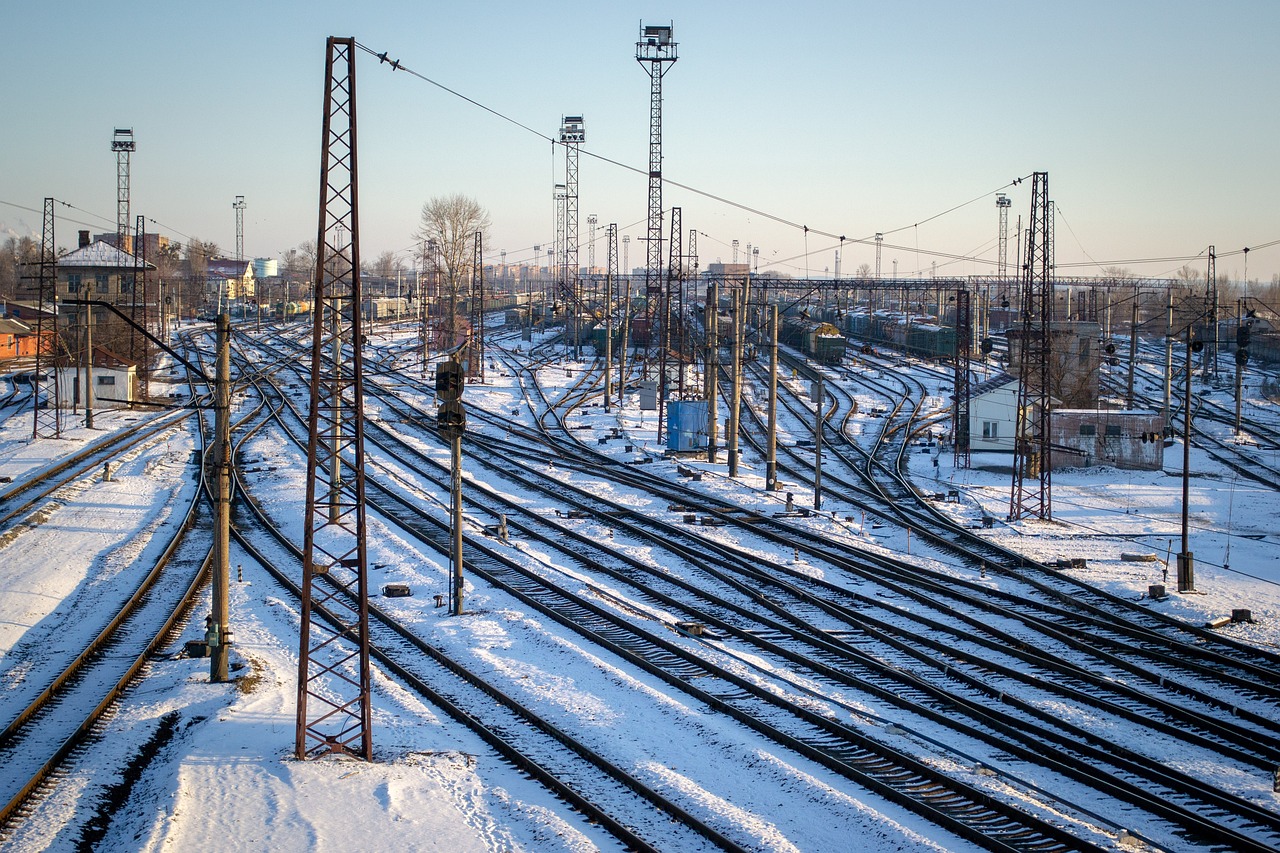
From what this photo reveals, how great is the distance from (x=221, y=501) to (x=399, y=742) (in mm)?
3364

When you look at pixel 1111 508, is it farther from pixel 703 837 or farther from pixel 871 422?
pixel 703 837

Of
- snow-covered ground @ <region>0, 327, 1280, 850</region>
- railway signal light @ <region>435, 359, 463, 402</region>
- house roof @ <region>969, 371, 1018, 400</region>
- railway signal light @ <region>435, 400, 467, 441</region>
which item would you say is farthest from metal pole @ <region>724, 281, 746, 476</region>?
railway signal light @ <region>435, 359, 463, 402</region>

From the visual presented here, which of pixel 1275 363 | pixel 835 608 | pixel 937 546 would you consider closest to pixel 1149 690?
pixel 835 608

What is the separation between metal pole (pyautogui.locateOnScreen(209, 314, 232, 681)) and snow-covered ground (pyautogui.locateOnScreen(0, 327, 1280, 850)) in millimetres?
397

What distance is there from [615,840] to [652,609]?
7.08 metres

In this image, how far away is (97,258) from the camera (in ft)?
197

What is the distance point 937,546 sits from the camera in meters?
20.9

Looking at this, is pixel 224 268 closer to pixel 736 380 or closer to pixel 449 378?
pixel 736 380

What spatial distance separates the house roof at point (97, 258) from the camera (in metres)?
59.5

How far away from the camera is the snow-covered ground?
884cm

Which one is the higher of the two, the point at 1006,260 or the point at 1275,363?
the point at 1006,260

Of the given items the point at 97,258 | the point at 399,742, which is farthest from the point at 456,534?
the point at 97,258

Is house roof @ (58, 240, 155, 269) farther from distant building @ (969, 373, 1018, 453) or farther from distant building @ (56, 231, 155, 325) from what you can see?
distant building @ (969, 373, 1018, 453)

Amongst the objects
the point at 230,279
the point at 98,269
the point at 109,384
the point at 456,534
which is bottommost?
the point at 456,534
